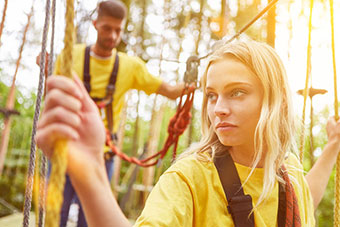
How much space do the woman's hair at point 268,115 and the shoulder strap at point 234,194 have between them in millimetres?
36

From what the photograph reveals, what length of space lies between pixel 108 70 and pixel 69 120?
1430 millimetres

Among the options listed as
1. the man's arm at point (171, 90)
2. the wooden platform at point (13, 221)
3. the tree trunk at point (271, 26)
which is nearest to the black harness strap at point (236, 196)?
the tree trunk at point (271, 26)

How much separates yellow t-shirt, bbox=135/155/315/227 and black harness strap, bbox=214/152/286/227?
0.01 meters

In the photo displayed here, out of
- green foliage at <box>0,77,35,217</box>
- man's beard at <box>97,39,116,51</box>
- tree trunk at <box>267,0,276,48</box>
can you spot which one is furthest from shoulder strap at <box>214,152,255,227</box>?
green foliage at <box>0,77,35,217</box>

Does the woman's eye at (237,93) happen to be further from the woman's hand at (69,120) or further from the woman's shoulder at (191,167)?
the woman's hand at (69,120)

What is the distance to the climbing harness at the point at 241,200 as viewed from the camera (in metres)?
0.74

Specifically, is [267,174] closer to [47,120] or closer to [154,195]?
[154,195]

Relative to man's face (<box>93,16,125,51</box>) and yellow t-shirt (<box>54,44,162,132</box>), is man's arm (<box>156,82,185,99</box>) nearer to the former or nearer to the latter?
yellow t-shirt (<box>54,44,162,132</box>)

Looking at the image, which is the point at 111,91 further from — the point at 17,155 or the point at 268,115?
the point at 17,155

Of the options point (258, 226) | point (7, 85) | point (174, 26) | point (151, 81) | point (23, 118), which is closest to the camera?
point (258, 226)

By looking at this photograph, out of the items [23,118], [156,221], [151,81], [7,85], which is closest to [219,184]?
[156,221]

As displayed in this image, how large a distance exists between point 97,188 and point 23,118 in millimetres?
5299

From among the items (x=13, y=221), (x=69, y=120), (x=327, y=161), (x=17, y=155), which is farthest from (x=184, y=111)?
(x=17, y=155)

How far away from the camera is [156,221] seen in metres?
0.60
